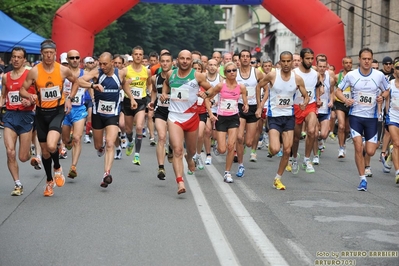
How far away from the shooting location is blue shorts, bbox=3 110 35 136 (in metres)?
10.9

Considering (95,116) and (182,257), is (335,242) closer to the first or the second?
(182,257)

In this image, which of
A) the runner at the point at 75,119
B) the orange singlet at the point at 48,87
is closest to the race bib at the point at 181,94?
the orange singlet at the point at 48,87

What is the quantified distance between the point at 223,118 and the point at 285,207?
316 cm

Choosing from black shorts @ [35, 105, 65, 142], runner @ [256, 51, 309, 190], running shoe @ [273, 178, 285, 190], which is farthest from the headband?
running shoe @ [273, 178, 285, 190]

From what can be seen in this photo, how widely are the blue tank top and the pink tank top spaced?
1.66 meters

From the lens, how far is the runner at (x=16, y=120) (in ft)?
35.6

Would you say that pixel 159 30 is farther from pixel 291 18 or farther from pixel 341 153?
pixel 341 153

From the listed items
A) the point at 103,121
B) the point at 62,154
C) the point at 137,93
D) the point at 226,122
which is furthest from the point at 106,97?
the point at 62,154

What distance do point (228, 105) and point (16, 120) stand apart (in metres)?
3.38

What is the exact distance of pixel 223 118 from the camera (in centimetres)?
1288

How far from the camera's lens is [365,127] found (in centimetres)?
1228

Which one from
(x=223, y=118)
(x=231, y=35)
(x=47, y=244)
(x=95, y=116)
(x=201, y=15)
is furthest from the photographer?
(x=201, y=15)

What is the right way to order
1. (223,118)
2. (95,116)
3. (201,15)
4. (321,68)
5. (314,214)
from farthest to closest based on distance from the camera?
(201,15) → (321,68) → (223,118) → (95,116) → (314,214)

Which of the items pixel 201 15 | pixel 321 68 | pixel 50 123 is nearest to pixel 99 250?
pixel 50 123
